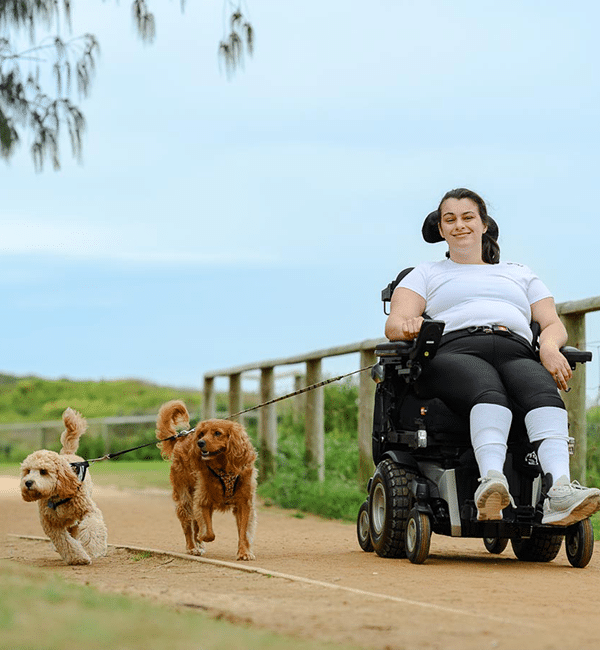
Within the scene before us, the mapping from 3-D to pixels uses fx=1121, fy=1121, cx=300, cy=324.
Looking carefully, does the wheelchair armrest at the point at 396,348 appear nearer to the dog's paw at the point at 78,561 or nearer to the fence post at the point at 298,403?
the dog's paw at the point at 78,561

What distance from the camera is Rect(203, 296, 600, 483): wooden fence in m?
8.54

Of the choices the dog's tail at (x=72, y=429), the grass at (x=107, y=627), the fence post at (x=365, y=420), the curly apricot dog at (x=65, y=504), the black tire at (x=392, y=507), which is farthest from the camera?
the fence post at (x=365, y=420)

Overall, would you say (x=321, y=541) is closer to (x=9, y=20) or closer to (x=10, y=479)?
(x=9, y=20)

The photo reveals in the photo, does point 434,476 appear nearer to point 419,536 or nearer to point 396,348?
point 419,536

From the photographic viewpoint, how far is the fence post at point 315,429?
479 inches

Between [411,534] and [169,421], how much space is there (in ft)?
6.45

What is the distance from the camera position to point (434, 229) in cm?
700

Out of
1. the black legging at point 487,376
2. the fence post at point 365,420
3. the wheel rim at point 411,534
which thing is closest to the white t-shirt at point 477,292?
the black legging at point 487,376

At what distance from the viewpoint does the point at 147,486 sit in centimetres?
1556

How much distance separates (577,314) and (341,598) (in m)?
4.60

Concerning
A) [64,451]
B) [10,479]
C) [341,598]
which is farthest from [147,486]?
[341,598]

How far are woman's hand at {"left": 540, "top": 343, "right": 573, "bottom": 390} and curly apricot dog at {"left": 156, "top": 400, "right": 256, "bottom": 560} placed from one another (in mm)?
1815

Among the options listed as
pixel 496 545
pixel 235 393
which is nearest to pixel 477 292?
pixel 496 545

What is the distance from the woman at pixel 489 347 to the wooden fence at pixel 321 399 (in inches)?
51.1
